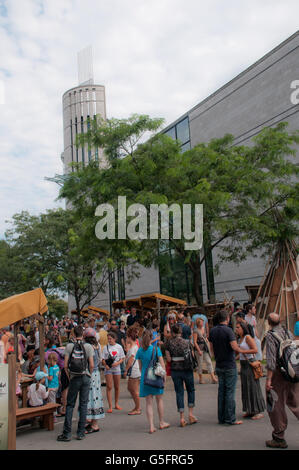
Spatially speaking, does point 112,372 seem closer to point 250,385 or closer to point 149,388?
point 149,388

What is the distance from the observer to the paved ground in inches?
231

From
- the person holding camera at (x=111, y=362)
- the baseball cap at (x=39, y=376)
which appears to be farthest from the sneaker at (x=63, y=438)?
the person holding camera at (x=111, y=362)

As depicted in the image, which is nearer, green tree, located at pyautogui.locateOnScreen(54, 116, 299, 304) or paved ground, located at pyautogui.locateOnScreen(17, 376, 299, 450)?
paved ground, located at pyautogui.locateOnScreen(17, 376, 299, 450)

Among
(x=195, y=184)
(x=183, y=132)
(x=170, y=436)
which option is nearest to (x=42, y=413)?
(x=170, y=436)

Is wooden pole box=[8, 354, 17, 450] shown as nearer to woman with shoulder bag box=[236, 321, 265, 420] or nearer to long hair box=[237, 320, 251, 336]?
woman with shoulder bag box=[236, 321, 265, 420]

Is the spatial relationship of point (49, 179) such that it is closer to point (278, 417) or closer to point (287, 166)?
point (287, 166)

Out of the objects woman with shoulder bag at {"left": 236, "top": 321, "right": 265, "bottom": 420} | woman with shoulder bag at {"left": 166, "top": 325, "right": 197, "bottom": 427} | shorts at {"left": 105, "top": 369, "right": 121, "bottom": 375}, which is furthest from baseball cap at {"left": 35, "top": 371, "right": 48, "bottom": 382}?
woman with shoulder bag at {"left": 236, "top": 321, "right": 265, "bottom": 420}

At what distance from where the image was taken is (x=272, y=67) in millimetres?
22047

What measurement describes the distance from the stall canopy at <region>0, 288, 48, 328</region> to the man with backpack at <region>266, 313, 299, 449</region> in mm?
4277

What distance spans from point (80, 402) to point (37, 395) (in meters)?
1.27

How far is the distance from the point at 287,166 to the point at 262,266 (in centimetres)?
779

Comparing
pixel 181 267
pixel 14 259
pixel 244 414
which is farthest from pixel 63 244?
pixel 244 414

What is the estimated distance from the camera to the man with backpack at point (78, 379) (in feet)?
21.9

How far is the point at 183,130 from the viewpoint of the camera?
1151 inches
